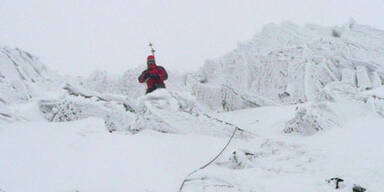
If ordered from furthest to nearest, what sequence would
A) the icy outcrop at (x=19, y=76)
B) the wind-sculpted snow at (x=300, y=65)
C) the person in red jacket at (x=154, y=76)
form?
the wind-sculpted snow at (x=300, y=65), the person in red jacket at (x=154, y=76), the icy outcrop at (x=19, y=76)

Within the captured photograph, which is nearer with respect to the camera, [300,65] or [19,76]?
[19,76]

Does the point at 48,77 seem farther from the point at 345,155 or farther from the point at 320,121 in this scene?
the point at 345,155

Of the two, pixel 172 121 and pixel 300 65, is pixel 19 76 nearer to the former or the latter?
pixel 172 121

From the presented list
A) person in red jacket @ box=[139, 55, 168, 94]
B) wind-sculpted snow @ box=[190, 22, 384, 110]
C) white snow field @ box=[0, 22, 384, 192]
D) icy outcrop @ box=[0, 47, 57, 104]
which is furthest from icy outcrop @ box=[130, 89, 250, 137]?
wind-sculpted snow @ box=[190, 22, 384, 110]

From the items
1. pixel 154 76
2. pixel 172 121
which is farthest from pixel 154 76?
pixel 172 121

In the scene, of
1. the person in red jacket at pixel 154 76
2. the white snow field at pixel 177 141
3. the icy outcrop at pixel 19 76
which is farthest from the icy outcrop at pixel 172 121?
the icy outcrop at pixel 19 76

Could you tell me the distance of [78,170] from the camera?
14.6 feet

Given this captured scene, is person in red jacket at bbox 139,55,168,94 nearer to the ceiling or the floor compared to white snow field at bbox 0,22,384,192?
nearer to the ceiling

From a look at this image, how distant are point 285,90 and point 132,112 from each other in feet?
34.7

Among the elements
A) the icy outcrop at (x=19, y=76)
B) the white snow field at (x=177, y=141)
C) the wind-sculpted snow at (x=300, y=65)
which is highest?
the wind-sculpted snow at (x=300, y=65)

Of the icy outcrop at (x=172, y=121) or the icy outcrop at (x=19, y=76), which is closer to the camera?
the icy outcrop at (x=172, y=121)

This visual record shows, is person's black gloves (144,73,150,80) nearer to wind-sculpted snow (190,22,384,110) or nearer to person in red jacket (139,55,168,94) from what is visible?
person in red jacket (139,55,168,94)

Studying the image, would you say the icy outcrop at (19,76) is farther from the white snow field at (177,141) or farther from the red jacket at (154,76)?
the red jacket at (154,76)

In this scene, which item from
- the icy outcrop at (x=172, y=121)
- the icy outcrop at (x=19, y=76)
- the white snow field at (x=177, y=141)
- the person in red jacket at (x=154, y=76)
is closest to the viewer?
the white snow field at (x=177, y=141)
